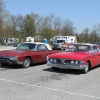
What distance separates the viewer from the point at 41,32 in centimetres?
7588

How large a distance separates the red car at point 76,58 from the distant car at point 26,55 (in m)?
1.67

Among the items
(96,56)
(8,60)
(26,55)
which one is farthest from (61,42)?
(8,60)

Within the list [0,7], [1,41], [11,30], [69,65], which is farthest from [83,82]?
[11,30]

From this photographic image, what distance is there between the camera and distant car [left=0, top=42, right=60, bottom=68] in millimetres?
11516

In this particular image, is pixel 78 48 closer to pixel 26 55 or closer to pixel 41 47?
pixel 41 47

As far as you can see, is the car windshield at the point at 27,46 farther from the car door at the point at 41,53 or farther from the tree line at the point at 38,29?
the tree line at the point at 38,29

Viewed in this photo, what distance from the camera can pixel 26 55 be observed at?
1201 centimetres

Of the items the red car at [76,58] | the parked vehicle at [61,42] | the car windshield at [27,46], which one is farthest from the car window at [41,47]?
the parked vehicle at [61,42]

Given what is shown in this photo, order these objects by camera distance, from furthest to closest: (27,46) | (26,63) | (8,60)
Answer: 1. (27,46)
2. (26,63)
3. (8,60)

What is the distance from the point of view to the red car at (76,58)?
10156mm

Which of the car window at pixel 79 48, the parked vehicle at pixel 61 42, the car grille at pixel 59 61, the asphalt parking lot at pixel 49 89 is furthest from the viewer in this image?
the parked vehicle at pixel 61 42

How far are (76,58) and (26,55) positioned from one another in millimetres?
3141

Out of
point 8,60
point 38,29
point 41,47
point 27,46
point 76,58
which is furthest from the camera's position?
point 38,29

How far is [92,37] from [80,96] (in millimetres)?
77276
